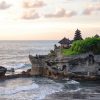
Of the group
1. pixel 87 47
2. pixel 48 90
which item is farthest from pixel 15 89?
pixel 87 47

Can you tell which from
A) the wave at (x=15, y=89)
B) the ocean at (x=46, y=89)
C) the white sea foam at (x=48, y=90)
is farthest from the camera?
the wave at (x=15, y=89)

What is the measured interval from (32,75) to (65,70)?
946cm

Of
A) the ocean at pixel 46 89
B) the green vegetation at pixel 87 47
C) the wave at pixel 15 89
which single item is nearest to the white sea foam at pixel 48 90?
the ocean at pixel 46 89

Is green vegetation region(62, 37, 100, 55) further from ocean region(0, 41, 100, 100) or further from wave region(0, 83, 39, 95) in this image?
wave region(0, 83, 39, 95)

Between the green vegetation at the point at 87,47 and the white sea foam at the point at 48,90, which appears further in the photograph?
the green vegetation at the point at 87,47

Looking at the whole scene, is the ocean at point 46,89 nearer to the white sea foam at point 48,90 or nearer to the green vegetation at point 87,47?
the white sea foam at point 48,90

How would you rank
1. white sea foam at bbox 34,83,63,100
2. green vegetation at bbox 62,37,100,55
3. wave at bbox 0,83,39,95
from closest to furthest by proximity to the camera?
1. white sea foam at bbox 34,83,63,100
2. wave at bbox 0,83,39,95
3. green vegetation at bbox 62,37,100,55

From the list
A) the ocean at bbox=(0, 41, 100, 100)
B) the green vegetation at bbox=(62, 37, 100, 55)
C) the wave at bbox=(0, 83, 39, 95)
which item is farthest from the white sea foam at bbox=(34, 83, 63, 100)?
the green vegetation at bbox=(62, 37, 100, 55)

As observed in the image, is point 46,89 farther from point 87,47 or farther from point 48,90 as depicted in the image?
point 87,47

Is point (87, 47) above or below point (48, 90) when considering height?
above

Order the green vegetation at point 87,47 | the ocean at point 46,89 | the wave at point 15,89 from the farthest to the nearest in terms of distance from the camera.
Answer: the green vegetation at point 87,47 → the wave at point 15,89 → the ocean at point 46,89

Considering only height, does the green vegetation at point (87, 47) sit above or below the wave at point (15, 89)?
above

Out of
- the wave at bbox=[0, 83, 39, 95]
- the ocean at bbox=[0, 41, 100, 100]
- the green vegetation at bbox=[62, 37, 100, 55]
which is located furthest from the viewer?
the green vegetation at bbox=[62, 37, 100, 55]

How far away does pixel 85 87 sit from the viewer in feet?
247
